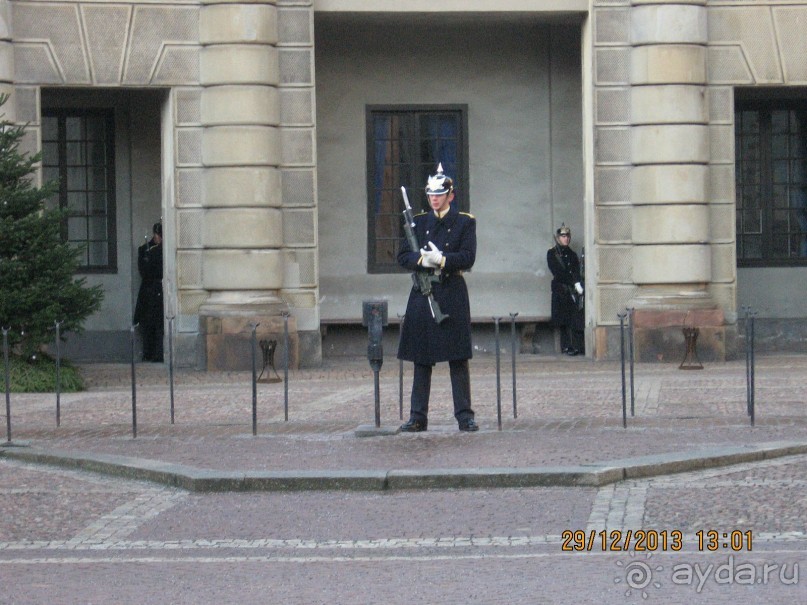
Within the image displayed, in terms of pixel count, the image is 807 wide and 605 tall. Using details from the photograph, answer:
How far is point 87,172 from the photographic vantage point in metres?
22.5

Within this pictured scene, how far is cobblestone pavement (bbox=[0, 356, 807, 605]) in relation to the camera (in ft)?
25.2

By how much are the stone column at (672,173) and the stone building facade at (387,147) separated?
27mm

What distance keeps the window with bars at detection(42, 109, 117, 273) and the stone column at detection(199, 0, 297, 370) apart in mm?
3085

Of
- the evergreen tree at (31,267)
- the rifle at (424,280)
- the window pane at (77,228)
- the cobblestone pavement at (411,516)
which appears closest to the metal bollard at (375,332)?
the rifle at (424,280)

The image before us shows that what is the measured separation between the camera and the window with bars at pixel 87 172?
2236 centimetres

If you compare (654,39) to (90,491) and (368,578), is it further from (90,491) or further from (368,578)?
(368,578)

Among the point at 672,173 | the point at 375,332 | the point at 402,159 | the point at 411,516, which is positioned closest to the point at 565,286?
the point at 672,173

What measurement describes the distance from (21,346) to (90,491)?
683 centimetres

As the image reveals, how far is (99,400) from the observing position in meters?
16.3

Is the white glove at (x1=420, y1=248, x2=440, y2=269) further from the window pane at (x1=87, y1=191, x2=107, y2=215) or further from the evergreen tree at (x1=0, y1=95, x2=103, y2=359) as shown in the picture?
the window pane at (x1=87, y1=191, x2=107, y2=215)

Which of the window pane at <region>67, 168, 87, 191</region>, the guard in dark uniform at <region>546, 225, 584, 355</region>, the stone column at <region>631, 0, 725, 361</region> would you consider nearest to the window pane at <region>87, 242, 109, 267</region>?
the window pane at <region>67, 168, 87, 191</region>

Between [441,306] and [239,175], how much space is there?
24.6ft

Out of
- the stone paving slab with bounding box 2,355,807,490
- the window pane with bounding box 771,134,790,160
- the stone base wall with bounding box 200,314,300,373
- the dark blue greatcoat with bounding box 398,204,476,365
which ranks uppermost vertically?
the window pane with bounding box 771,134,790,160

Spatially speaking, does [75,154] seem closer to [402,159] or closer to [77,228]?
[77,228]
